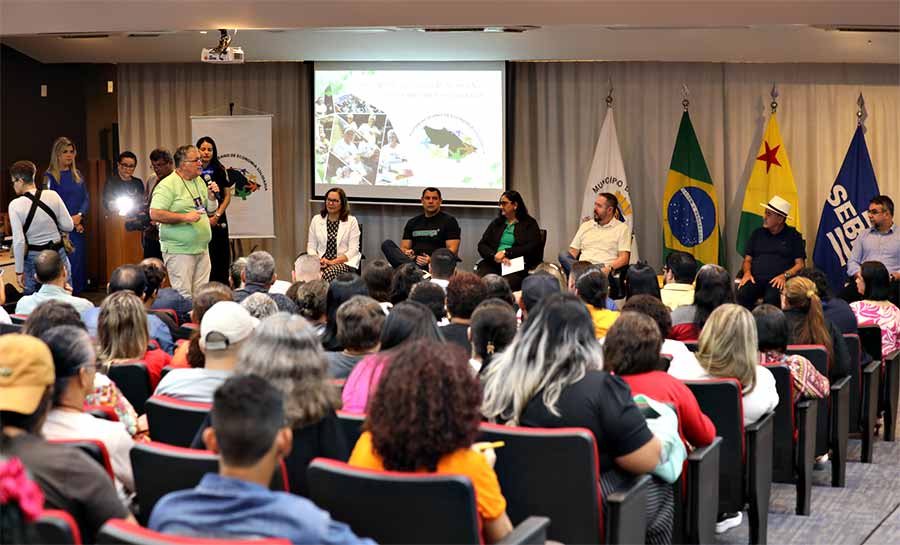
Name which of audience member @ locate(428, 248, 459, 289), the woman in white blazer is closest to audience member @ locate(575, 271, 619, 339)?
audience member @ locate(428, 248, 459, 289)

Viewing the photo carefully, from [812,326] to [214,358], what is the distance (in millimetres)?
2986

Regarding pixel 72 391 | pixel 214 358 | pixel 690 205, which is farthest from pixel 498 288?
pixel 690 205

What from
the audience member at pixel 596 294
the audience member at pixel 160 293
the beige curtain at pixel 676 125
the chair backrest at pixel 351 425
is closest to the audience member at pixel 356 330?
the chair backrest at pixel 351 425

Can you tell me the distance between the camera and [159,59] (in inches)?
426

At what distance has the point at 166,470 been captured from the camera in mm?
2928

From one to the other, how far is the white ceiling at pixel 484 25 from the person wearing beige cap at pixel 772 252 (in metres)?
1.31

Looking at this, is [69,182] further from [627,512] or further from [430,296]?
[627,512]

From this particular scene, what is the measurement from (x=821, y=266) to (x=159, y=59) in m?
6.19

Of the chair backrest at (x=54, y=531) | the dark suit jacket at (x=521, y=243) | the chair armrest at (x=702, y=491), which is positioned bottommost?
the chair armrest at (x=702, y=491)

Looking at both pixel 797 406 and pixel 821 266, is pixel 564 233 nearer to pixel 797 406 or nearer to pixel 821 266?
pixel 821 266

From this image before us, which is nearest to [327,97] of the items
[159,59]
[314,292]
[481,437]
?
[159,59]

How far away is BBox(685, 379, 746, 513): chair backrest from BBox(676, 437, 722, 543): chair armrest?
28 centimetres

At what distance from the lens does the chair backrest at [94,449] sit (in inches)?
113

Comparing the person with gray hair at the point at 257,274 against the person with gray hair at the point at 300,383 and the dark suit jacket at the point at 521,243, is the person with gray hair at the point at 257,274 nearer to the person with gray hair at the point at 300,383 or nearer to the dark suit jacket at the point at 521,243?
the person with gray hair at the point at 300,383
